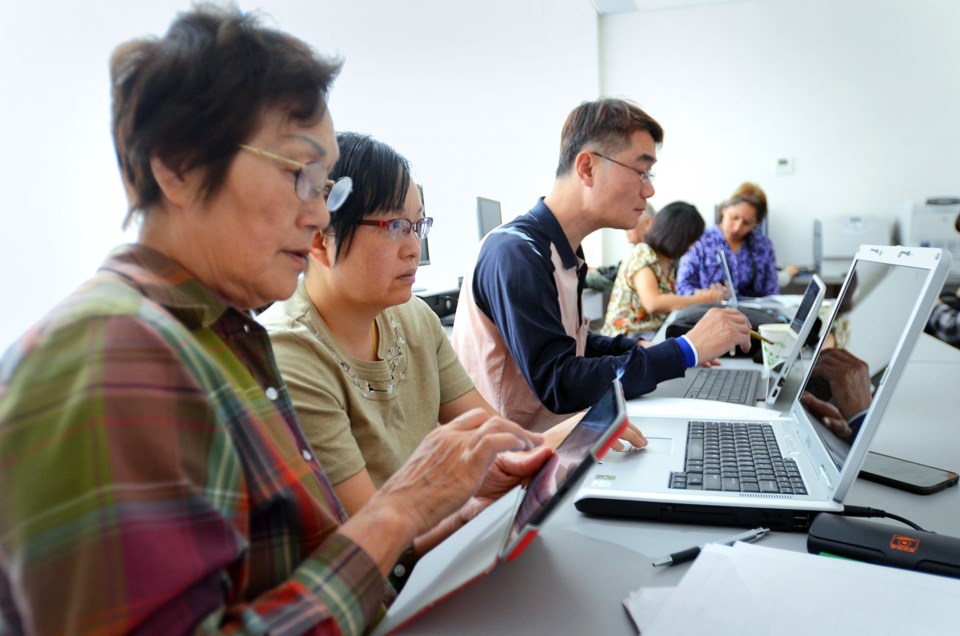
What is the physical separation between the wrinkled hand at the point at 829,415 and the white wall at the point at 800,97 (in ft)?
15.7

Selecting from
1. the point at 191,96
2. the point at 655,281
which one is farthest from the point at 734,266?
the point at 191,96

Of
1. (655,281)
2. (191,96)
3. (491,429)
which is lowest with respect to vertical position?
(655,281)

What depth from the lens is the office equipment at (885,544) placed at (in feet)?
2.38

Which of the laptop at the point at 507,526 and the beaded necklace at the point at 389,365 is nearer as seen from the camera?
the laptop at the point at 507,526

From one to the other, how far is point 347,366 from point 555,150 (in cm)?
382

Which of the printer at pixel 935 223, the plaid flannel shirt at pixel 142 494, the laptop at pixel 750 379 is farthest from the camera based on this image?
A: the printer at pixel 935 223

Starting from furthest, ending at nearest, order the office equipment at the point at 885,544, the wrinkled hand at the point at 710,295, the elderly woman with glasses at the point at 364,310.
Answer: the wrinkled hand at the point at 710,295
the elderly woman with glasses at the point at 364,310
the office equipment at the point at 885,544

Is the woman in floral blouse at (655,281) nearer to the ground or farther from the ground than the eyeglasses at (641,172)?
nearer to the ground

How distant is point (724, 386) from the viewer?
167 cm

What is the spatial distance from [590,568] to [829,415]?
17.2 inches

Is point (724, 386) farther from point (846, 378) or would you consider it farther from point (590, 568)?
point (590, 568)

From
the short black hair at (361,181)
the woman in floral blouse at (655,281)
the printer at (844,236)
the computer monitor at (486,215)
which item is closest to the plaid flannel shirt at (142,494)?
the short black hair at (361,181)

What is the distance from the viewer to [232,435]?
1.93 feet

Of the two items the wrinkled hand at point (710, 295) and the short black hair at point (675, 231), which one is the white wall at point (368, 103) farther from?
the wrinkled hand at point (710, 295)
